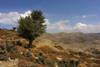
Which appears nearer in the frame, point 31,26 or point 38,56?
point 38,56

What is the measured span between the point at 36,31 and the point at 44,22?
459 centimetres

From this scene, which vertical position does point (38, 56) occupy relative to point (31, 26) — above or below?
below

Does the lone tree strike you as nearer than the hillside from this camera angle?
No

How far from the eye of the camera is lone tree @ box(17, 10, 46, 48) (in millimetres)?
23844

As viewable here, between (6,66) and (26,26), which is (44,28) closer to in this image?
(26,26)

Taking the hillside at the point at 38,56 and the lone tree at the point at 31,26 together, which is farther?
the lone tree at the point at 31,26

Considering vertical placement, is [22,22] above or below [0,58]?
above

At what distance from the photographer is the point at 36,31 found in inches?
984

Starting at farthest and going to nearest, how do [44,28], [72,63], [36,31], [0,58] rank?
[44,28] → [36,31] → [72,63] → [0,58]

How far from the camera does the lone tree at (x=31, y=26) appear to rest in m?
23.8

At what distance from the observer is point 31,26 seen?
2400 cm

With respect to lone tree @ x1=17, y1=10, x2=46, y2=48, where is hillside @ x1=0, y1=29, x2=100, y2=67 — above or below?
below

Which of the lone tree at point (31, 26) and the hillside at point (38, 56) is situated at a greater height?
the lone tree at point (31, 26)

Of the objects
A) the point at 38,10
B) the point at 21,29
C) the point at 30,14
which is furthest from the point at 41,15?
the point at 21,29
